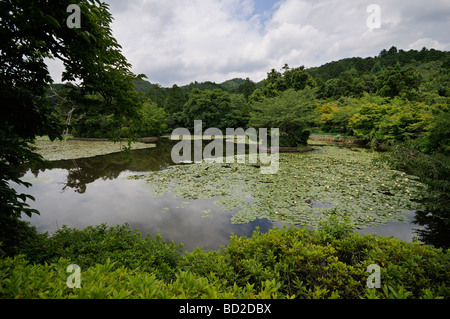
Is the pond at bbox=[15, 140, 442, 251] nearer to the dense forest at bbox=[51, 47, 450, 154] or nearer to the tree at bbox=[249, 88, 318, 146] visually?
the dense forest at bbox=[51, 47, 450, 154]

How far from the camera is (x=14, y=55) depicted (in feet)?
6.33

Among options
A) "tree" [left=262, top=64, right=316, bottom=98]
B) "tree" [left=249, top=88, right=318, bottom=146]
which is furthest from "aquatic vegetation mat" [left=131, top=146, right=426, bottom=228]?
"tree" [left=262, top=64, right=316, bottom=98]

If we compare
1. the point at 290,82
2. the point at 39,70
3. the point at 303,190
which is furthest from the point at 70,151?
the point at 290,82

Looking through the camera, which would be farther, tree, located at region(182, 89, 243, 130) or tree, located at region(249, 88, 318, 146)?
tree, located at region(182, 89, 243, 130)

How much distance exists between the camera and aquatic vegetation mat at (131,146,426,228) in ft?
15.7

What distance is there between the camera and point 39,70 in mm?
2180

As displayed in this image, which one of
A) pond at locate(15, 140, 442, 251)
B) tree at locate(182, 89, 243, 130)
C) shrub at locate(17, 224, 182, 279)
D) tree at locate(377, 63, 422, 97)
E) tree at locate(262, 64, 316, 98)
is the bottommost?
pond at locate(15, 140, 442, 251)

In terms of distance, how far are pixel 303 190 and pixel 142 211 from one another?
515 centimetres

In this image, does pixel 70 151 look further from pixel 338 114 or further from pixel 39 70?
pixel 338 114

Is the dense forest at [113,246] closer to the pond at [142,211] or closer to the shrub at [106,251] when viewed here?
the shrub at [106,251]

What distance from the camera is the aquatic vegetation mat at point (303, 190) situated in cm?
479

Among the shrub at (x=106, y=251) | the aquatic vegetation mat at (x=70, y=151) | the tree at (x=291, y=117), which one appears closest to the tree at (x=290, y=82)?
the tree at (x=291, y=117)

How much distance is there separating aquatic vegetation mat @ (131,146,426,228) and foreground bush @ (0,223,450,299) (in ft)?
5.68

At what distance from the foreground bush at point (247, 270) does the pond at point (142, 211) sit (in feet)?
5.22
